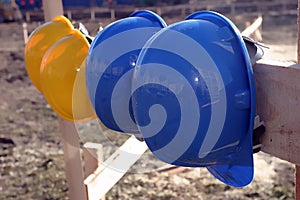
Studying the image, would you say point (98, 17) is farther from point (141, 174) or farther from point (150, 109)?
point (150, 109)

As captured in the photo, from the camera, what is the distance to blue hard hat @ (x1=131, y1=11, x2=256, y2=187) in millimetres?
729

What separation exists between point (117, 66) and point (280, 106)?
37 centimetres

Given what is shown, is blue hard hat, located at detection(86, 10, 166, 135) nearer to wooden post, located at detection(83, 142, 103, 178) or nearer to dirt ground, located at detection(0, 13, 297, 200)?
wooden post, located at detection(83, 142, 103, 178)

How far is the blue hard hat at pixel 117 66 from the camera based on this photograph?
3.11 ft

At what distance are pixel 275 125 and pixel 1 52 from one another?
7487 millimetres

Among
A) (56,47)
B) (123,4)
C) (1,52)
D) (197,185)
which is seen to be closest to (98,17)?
(123,4)

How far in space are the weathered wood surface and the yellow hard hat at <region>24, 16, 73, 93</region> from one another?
751 mm

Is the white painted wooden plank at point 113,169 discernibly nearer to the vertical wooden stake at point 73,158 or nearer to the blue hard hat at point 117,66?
the vertical wooden stake at point 73,158

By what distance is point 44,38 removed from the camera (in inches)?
53.9

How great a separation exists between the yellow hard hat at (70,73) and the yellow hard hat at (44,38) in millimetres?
75

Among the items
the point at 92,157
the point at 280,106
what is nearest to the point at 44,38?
the point at 92,157

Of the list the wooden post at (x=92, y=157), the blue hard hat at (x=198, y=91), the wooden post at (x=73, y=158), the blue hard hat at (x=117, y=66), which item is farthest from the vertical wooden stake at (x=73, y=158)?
the blue hard hat at (x=198, y=91)

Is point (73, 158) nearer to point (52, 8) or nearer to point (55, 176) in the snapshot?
point (52, 8)

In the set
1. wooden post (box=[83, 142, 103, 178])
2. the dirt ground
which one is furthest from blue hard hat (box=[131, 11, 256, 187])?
the dirt ground
